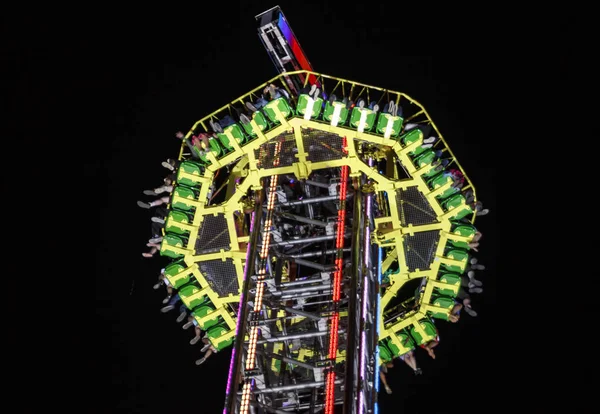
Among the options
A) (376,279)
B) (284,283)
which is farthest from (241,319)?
(376,279)

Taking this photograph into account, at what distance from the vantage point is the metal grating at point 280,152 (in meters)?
25.7

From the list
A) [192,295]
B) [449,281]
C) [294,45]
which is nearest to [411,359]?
[449,281]

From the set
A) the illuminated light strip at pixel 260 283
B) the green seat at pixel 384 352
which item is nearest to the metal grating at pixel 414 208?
the illuminated light strip at pixel 260 283

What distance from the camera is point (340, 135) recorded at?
82.5ft

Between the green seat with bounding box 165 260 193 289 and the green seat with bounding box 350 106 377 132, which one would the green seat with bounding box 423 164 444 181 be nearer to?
the green seat with bounding box 350 106 377 132

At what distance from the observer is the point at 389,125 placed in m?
24.8

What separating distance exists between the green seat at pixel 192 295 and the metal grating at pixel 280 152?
3821mm

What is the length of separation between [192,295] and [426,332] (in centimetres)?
656

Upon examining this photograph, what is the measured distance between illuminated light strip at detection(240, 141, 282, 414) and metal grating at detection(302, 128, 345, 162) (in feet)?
2.57

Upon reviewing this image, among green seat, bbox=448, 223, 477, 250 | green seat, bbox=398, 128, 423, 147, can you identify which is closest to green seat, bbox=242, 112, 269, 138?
green seat, bbox=398, 128, 423, 147

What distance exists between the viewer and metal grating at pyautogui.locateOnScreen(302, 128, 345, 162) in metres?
25.6

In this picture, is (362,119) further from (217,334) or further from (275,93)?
(217,334)

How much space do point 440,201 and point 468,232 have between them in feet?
3.71

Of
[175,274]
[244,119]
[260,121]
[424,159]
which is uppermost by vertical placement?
[244,119]
